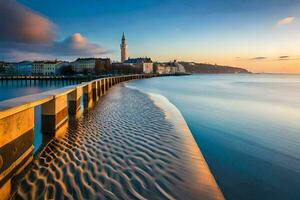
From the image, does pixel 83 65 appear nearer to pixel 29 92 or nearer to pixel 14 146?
pixel 29 92

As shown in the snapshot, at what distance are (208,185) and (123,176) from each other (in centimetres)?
165

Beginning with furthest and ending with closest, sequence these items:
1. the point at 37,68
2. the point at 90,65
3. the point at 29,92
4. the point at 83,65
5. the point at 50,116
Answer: the point at 83,65
the point at 90,65
the point at 37,68
the point at 29,92
the point at 50,116

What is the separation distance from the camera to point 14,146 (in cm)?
460

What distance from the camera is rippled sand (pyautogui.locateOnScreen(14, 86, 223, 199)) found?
3963 millimetres

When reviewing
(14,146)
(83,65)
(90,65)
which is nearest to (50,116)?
(14,146)

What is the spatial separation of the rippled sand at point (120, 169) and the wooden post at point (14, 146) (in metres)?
0.24

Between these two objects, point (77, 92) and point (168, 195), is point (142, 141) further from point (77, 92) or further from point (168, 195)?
point (77, 92)

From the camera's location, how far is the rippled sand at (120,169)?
156 inches

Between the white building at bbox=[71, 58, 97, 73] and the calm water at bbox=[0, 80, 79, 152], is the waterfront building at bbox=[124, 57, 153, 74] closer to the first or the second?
the white building at bbox=[71, 58, 97, 73]

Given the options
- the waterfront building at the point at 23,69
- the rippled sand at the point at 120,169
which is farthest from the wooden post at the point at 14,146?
the waterfront building at the point at 23,69

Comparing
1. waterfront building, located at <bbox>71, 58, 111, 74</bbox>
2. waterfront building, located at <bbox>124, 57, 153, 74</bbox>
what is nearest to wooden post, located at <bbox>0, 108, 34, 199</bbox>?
waterfront building, located at <bbox>71, 58, 111, 74</bbox>

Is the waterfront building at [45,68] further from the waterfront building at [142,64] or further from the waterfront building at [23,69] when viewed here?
the waterfront building at [142,64]

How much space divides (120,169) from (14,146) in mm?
2132

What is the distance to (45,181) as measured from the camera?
14.0 ft
